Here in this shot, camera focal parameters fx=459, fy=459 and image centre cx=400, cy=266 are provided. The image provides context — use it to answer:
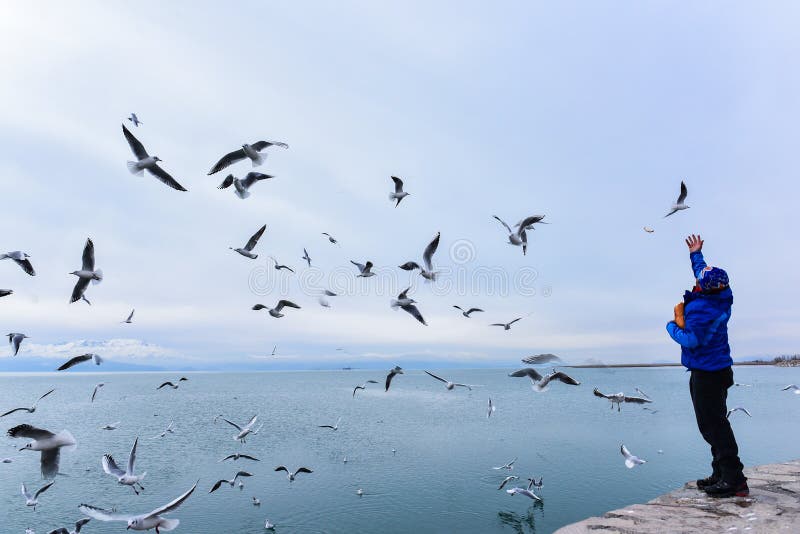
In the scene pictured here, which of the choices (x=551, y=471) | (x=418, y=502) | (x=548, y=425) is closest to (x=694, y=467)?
(x=551, y=471)

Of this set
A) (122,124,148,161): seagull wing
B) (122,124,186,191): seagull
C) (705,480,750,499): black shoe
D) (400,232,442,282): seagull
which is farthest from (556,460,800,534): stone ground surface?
(122,124,148,161): seagull wing

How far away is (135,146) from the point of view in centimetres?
882

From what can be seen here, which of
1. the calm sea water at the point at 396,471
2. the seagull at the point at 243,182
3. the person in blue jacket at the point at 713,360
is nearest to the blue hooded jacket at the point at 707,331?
the person in blue jacket at the point at 713,360

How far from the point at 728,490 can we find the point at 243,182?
1132cm

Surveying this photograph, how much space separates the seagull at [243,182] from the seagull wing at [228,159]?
74 cm

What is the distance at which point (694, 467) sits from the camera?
22.2 meters

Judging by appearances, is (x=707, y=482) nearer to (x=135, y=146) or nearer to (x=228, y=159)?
(x=228, y=159)

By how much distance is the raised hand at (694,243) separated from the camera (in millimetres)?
8297

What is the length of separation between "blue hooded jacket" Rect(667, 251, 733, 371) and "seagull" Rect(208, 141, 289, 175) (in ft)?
27.1

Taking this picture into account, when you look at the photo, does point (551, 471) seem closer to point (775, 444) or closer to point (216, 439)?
point (775, 444)

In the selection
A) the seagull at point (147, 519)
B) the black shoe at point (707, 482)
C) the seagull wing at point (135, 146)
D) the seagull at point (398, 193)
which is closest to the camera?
the seagull at point (147, 519)

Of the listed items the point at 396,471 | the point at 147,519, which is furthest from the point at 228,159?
the point at 396,471

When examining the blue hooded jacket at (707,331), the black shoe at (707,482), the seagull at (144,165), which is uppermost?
the seagull at (144,165)

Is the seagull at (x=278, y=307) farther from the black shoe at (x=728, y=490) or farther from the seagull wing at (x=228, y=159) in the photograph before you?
the black shoe at (x=728, y=490)
